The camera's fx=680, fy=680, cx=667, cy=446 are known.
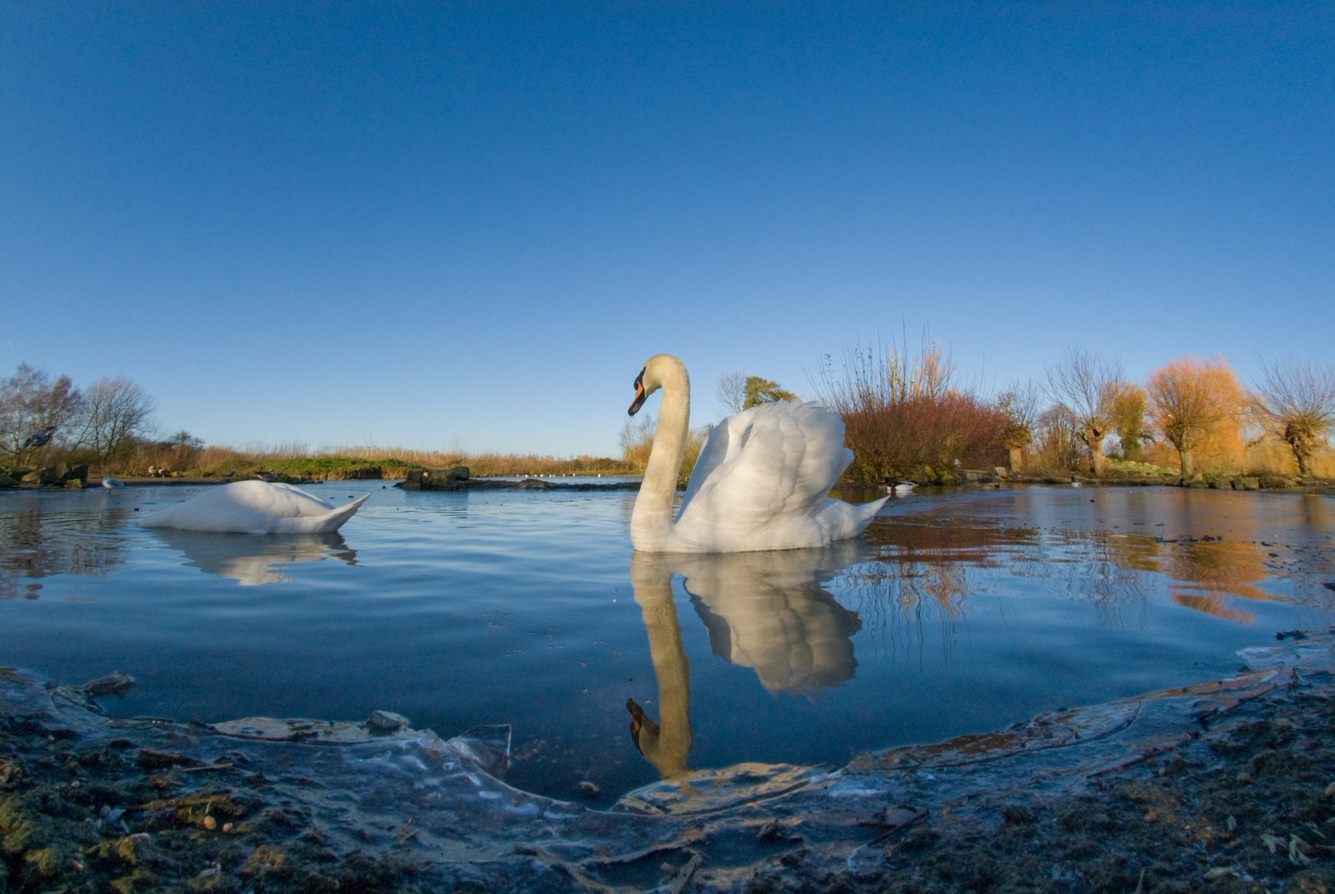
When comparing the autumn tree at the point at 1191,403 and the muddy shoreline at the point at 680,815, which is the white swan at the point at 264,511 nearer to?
the muddy shoreline at the point at 680,815

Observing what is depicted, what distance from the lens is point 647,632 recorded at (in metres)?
3.43

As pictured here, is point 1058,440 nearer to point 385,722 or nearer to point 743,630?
point 743,630

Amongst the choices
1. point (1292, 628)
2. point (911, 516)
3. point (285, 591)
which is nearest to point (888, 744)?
point (1292, 628)

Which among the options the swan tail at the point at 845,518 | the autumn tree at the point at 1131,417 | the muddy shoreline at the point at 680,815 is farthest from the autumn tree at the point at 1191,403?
the muddy shoreline at the point at 680,815

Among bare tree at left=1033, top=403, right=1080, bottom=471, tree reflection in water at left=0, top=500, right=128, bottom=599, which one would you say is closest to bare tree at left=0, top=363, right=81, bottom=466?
tree reflection in water at left=0, top=500, right=128, bottom=599

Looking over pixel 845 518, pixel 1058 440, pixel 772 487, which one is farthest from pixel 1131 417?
pixel 772 487

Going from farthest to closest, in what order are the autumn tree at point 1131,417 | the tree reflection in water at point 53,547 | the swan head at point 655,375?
the autumn tree at point 1131,417 < the swan head at point 655,375 < the tree reflection in water at point 53,547

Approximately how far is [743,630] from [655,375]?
15.4 ft

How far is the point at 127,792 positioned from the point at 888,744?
194 cm

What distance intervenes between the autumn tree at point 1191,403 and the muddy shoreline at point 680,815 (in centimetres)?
3360

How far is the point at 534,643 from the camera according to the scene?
321 cm

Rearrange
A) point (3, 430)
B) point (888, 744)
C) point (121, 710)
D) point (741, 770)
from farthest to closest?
point (3, 430)
point (121, 710)
point (888, 744)
point (741, 770)

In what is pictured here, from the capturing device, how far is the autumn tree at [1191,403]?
3005 centimetres

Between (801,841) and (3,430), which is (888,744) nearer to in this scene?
(801,841)
